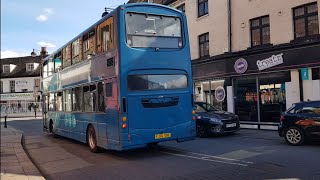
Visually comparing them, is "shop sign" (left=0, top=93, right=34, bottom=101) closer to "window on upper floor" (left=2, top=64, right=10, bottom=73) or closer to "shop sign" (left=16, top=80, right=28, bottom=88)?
"shop sign" (left=16, top=80, right=28, bottom=88)

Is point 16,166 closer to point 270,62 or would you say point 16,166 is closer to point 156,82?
point 156,82

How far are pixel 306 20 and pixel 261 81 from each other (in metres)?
3.89

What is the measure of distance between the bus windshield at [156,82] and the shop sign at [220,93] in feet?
36.1

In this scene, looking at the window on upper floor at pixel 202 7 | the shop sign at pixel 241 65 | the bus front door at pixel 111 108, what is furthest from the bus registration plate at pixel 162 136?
the window on upper floor at pixel 202 7

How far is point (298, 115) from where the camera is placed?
39.6 ft

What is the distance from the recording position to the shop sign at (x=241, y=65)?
20141 millimetres

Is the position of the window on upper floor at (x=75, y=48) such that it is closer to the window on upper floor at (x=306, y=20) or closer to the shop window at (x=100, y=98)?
the shop window at (x=100, y=98)

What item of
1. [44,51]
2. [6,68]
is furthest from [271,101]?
[6,68]

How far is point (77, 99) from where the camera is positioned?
1393 centimetres

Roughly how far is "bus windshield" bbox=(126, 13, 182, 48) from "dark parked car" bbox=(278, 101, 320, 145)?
4544 mm

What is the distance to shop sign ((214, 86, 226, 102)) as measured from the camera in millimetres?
21891

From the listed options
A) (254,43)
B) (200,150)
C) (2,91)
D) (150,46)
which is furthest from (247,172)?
Result: (2,91)

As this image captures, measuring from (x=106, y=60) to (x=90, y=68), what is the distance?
1528 mm

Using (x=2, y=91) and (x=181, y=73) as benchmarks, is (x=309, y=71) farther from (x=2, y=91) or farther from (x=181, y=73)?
(x=2, y=91)
